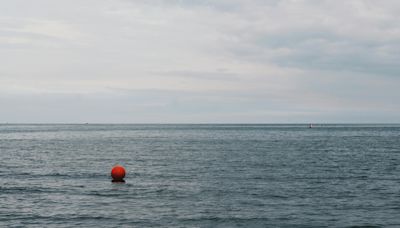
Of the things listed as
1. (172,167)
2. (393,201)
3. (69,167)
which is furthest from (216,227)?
(69,167)

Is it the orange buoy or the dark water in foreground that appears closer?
the dark water in foreground

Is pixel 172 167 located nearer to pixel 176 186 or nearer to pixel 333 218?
pixel 176 186

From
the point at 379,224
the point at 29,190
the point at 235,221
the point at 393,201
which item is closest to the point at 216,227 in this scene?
the point at 235,221

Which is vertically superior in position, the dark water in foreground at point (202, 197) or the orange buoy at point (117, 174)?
the orange buoy at point (117, 174)

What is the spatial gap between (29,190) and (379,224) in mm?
24614

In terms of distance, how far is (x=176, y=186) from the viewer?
127 feet

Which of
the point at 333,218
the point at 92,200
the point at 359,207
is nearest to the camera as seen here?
the point at 333,218

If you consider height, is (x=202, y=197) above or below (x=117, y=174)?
below

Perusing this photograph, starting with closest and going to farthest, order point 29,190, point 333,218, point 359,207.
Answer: point 333,218
point 359,207
point 29,190

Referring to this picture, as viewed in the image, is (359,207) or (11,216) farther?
(359,207)

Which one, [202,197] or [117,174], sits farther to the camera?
[117,174]

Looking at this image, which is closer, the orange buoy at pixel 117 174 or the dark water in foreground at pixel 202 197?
the dark water in foreground at pixel 202 197

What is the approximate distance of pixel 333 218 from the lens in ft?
87.2

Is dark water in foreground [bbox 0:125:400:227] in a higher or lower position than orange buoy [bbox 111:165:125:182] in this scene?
lower
